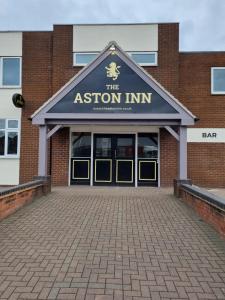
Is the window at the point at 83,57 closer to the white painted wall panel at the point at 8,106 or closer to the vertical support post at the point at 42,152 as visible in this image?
the white painted wall panel at the point at 8,106

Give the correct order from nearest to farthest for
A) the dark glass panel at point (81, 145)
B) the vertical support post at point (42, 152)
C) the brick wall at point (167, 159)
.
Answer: the vertical support post at point (42, 152) < the brick wall at point (167, 159) < the dark glass panel at point (81, 145)

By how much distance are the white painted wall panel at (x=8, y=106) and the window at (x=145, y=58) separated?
5.47 metres

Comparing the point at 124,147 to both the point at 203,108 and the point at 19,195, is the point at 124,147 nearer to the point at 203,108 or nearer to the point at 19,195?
the point at 203,108

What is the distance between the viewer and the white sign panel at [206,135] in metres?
14.8

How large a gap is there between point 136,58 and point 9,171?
7513 millimetres

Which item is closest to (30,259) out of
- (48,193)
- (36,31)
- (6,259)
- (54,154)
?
(6,259)

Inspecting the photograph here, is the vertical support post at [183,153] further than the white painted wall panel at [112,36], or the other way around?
the white painted wall panel at [112,36]

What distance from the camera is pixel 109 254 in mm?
5402

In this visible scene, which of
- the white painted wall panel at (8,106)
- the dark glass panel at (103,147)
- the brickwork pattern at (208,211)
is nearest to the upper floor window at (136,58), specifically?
the white painted wall panel at (8,106)

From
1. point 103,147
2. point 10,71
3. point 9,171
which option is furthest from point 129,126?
point 10,71

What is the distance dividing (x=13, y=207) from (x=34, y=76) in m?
8.36

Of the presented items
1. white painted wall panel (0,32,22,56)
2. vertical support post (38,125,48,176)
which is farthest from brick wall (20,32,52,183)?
vertical support post (38,125,48,176)

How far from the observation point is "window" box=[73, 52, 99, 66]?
15133 millimetres

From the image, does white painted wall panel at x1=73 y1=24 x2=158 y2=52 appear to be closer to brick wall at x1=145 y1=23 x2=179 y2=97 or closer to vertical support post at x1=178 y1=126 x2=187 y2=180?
brick wall at x1=145 y1=23 x2=179 y2=97
